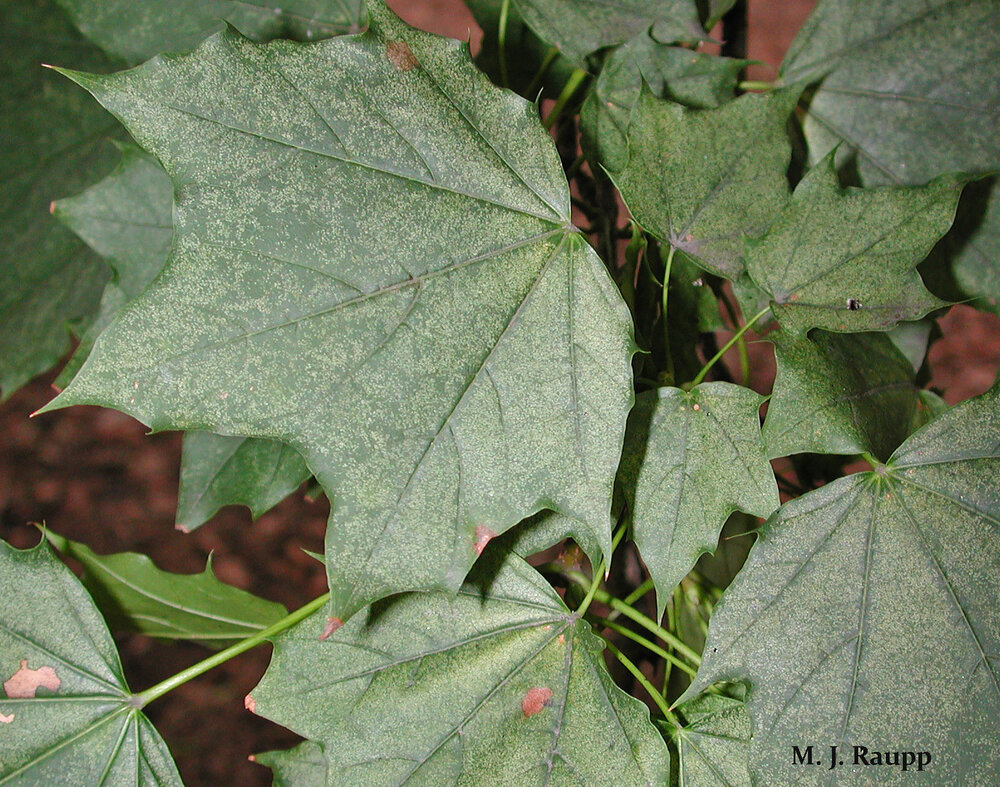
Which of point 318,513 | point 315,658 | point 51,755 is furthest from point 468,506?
point 318,513

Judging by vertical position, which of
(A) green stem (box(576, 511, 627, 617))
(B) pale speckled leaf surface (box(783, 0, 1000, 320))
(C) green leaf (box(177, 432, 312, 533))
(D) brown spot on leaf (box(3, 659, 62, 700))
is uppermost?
(B) pale speckled leaf surface (box(783, 0, 1000, 320))

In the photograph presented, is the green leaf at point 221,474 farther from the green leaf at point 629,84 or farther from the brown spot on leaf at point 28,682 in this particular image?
the green leaf at point 629,84

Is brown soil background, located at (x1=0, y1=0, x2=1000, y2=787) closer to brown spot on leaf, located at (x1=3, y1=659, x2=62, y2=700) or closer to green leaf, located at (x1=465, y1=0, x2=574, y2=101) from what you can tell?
brown spot on leaf, located at (x1=3, y1=659, x2=62, y2=700)

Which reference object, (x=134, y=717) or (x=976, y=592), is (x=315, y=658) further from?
(x=976, y=592)

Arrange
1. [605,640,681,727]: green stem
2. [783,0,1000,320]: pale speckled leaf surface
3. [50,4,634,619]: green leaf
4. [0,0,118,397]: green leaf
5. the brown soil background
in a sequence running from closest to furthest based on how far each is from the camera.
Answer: [50,4,634,619]: green leaf < [605,640,681,727]: green stem < [783,0,1000,320]: pale speckled leaf surface < [0,0,118,397]: green leaf < the brown soil background

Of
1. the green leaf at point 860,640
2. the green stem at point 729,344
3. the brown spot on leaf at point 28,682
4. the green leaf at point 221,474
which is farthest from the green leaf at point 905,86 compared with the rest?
the brown spot on leaf at point 28,682

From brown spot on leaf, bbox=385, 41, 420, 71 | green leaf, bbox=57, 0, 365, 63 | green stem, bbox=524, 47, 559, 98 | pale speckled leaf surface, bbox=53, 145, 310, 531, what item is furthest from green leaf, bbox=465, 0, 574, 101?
pale speckled leaf surface, bbox=53, 145, 310, 531
